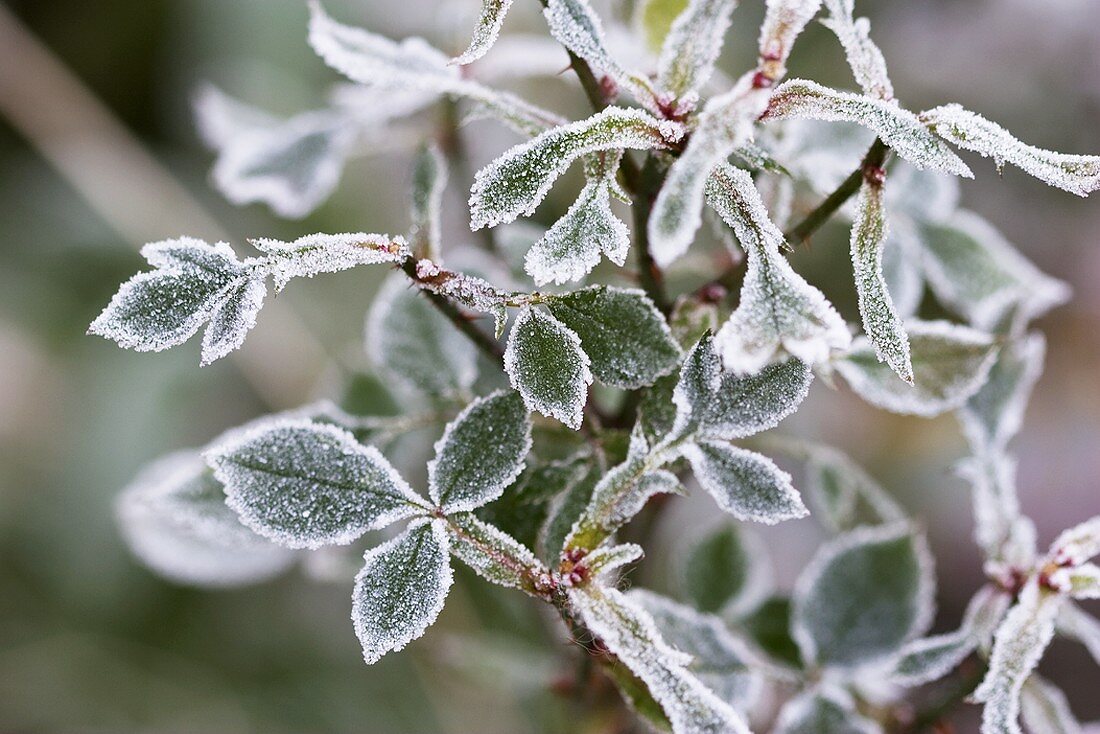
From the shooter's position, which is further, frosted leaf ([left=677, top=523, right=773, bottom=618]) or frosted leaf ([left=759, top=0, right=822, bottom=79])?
frosted leaf ([left=677, top=523, right=773, bottom=618])

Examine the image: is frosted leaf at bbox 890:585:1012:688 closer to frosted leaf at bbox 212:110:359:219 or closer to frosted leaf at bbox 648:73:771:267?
frosted leaf at bbox 648:73:771:267

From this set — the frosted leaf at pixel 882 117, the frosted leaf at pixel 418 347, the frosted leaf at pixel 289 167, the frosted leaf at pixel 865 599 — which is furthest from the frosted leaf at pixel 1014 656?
the frosted leaf at pixel 289 167

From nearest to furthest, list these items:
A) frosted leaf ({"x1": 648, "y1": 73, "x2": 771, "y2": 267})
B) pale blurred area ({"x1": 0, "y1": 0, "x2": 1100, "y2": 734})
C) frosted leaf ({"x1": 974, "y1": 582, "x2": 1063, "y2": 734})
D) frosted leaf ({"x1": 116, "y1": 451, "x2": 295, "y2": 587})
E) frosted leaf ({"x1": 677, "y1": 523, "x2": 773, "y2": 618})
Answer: frosted leaf ({"x1": 648, "y1": 73, "x2": 771, "y2": 267})
frosted leaf ({"x1": 974, "y1": 582, "x2": 1063, "y2": 734})
frosted leaf ({"x1": 116, "y1": 451, "x2": 295, "y2": 587})
frosted leaf ({"x1": 677, "y1": 523, "x2": 773, "y2": 618})
pale blurred area ({"x1": 0, "y1": 0, "x2": 1100, "y2": 734})

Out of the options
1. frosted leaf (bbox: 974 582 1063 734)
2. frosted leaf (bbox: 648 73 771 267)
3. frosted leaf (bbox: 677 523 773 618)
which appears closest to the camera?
frosted leaf (bbox: 648 73 771 267)

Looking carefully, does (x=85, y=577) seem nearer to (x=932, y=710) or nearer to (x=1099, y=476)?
(x=932, y=710)

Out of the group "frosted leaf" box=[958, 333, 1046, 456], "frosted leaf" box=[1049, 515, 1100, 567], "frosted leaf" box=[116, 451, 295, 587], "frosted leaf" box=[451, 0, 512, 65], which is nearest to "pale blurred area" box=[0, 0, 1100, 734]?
"frosted leaf" box=[116, 451, 295, 587]

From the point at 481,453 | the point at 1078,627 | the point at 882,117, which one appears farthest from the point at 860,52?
the point at 1078,627

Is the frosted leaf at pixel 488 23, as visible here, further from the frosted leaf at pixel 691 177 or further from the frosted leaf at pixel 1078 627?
the frosted leaf at pixel 1078 627

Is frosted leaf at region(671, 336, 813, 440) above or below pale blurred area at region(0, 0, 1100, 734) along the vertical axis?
below
